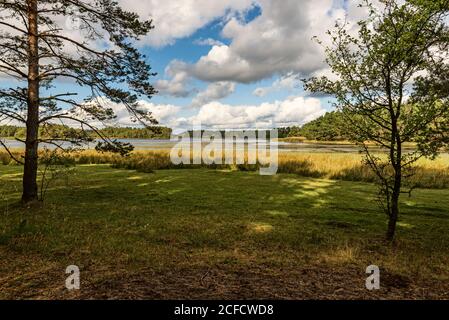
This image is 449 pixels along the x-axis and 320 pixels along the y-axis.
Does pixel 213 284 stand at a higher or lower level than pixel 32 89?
lower

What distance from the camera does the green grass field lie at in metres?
5.05

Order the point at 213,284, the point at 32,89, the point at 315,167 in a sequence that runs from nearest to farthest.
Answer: the point at 213,284, the point at 32,89, the point at 315,167

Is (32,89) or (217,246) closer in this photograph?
(217,246)

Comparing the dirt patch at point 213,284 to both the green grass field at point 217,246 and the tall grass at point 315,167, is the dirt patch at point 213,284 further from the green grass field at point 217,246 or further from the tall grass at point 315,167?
the tall grass at point 315,167

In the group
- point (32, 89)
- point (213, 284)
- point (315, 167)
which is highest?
point (32, 89)

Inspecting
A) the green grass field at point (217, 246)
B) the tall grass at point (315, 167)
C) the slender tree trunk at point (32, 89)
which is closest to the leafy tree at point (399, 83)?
the green grass field at point (217, 246)

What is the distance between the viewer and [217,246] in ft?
24.3

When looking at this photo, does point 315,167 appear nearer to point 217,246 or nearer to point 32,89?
point 217,246

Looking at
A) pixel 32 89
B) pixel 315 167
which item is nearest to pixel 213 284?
pixel 32 89

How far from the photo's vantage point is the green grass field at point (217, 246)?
5.05m

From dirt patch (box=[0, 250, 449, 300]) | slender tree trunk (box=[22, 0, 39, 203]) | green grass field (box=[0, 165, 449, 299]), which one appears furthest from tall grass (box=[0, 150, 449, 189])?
dirt patch (box=[0, 250, 449, 300])

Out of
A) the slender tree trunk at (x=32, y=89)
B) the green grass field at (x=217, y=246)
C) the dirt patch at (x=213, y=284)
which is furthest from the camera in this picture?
the slender tree trunk at (x=32, y=89)

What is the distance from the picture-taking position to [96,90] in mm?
11008

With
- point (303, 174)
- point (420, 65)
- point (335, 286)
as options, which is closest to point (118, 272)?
point (335, 286)
